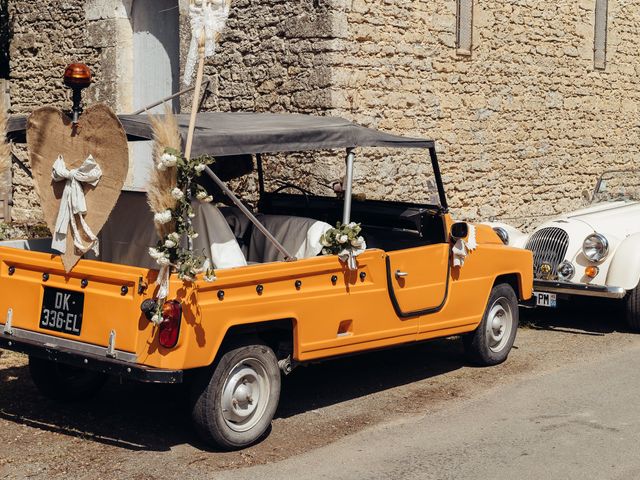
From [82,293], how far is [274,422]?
5.19 feet

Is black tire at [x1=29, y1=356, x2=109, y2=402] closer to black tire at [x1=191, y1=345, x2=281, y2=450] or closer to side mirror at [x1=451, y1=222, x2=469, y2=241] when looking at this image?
black tire at [x1=191, y1=345, x2=281, y2=450]

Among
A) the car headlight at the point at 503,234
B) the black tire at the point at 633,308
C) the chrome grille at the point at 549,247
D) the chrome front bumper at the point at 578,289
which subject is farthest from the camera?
the car headlight at the point at 503,234

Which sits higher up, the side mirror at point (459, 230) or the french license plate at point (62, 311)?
the side mirror at point (459, 230)

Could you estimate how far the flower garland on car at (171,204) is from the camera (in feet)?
18.5

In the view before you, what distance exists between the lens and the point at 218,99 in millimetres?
13203

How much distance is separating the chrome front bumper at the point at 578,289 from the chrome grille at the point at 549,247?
17cm

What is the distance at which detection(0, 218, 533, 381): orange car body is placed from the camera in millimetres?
5715

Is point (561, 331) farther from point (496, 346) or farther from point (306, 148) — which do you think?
point (306, 148)

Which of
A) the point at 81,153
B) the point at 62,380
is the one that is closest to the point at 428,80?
the point at 62,380

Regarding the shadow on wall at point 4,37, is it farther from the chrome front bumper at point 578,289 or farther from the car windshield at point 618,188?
the chrome front bumper at point 578,289

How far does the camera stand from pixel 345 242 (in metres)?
6.60

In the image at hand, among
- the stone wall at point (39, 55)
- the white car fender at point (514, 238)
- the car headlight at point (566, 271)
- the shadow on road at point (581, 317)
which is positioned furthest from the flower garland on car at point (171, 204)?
the stone wall at point (39, 55)

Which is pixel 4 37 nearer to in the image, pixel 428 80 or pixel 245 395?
pixel 428 80

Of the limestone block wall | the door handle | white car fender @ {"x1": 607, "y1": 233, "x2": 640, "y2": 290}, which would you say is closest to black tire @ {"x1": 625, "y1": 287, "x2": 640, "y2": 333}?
white car fender @ {"x1": 607, "y1": 233, "x2": 640, "y2": 290}
